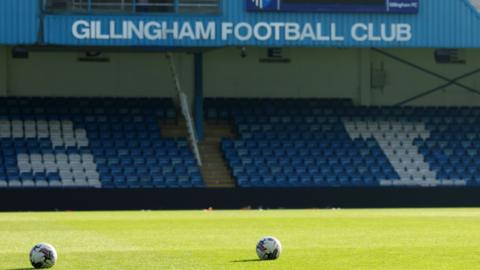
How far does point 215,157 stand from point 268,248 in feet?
91.1

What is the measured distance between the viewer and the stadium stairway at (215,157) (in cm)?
4262

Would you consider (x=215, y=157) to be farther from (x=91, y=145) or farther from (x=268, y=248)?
(x=268, y=248)

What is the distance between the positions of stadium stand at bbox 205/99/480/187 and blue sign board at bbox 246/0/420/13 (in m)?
5.58

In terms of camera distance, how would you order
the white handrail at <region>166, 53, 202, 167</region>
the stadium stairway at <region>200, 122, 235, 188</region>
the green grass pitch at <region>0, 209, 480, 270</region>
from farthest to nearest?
1. the white handrail at <region>166, 53, 202, 167</region>
2. the stadium stairway at <region>200, 122, 235, 188</region>
3. the green grass pitch at <region>0, 209, 480, 270</region>

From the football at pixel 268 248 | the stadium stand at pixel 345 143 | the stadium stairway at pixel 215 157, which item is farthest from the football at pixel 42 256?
the stadium stand at pixel 345 143

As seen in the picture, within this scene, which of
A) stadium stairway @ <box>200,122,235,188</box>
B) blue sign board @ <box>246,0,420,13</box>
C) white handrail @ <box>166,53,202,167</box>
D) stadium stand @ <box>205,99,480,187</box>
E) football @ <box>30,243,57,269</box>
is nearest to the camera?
football @ <box>30,243,57,269</box>

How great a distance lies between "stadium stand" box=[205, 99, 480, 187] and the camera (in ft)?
143

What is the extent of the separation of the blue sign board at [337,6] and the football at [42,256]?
27.7 metres

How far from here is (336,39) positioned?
1699 inches

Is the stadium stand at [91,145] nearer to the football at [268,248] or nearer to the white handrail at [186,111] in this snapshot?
the white handrail at [186,111]

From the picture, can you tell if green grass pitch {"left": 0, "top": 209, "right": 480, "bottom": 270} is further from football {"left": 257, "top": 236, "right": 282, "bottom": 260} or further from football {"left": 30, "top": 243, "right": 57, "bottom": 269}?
football {"left": 30, "top": 243, "right": 57, "bottom": 269}

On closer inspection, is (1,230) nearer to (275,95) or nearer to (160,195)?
(160,195)

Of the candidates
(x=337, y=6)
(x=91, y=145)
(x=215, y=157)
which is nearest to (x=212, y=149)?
(x=215, y=157)

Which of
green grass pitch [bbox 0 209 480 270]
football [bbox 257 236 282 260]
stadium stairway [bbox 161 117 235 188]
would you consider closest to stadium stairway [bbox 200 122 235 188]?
stadium stairway [bbox 161 117 235 188]
